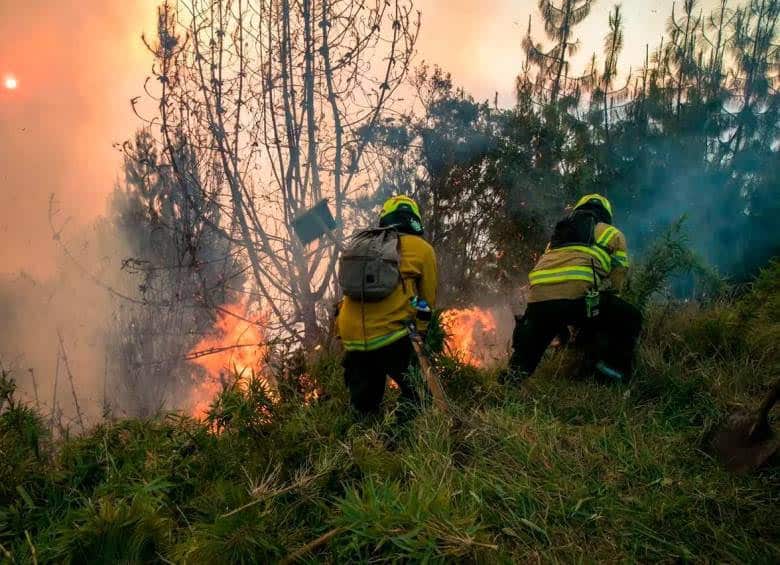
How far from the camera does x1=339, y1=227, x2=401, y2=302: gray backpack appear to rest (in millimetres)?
3459

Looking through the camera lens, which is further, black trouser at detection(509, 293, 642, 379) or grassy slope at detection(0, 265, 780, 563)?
black trouser at detection(509, 293, 642, 379)

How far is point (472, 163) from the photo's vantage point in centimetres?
796

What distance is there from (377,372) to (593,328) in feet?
5.95

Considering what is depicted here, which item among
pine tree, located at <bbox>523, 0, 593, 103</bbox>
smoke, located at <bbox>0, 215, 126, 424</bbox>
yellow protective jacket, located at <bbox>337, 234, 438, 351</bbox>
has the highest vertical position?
pine tree, located at <bbox>523, 0, 593, 103</bbox>

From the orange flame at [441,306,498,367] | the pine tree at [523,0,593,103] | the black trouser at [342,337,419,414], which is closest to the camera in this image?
the black trouser at [342,337,419,414]

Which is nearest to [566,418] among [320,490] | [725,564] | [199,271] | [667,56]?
[725,564]

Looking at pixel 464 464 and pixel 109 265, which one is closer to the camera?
pixel 464 464

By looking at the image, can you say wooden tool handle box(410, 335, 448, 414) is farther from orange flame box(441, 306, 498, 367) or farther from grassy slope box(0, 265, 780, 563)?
orange flame box(441, 306, 498, 367)

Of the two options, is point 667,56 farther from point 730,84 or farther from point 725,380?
point 725,380

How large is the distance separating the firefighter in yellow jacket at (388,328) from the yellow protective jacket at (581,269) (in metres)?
0.96

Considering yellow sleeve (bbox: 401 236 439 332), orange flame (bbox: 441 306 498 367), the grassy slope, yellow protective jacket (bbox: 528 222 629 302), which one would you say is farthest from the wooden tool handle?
orange flame (bbox: 441 306 498 367)

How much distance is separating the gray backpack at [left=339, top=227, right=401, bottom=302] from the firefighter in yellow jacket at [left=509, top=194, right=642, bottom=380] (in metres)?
1.26

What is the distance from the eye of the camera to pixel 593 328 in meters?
4.16

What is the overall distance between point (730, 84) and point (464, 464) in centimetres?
1566
